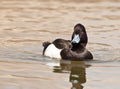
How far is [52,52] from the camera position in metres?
13.0

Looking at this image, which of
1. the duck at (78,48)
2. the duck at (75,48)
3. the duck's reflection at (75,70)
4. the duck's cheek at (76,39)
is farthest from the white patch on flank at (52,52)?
the duck's cheek at (76,39)

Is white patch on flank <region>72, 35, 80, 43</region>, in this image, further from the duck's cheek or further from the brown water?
the brown water

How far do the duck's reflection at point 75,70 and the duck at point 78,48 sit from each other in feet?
0.48

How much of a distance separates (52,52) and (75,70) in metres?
1.66

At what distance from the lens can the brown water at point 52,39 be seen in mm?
10141

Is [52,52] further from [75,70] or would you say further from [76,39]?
[75,70]

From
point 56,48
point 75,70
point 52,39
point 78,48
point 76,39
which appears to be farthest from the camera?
point 52,39

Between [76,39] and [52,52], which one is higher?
[76,39]

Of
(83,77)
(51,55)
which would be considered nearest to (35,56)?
(51,55)

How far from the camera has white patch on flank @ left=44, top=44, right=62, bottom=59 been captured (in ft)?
41.9

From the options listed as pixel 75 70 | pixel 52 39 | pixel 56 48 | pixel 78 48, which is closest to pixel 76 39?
pixel 78 48

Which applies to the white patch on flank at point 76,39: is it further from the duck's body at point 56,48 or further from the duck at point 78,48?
the duck's body at point 56,48

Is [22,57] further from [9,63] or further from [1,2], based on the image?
[1,2]

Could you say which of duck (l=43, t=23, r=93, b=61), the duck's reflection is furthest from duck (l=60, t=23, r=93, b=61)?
the duck's reflection
